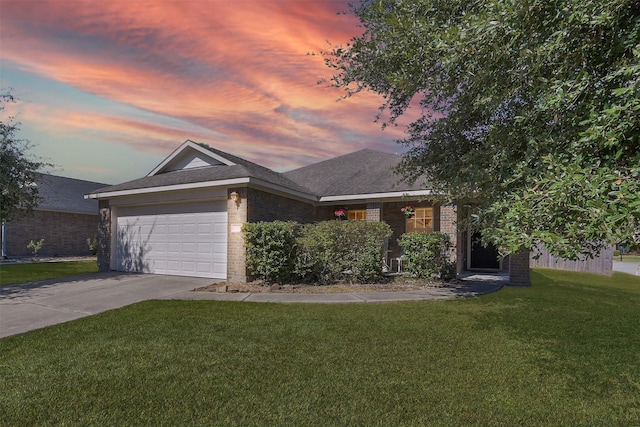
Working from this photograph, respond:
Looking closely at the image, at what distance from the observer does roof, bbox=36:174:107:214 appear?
2244 centimetres

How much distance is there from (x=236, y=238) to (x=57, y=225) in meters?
19.4

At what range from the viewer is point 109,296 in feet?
27.8

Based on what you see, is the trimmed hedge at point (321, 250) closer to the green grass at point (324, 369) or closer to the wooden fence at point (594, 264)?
the green grass at point (324, 369)

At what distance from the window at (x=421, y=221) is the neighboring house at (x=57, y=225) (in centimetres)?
2111

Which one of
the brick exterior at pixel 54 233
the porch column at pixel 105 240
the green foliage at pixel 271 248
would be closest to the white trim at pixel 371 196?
the green foliage at pixel 271 248

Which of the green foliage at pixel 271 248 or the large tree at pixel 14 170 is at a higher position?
the large tree at pixel 14 170

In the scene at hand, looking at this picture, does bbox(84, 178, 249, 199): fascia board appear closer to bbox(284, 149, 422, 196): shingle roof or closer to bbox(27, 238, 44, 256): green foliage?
bbox(284, 149, 422, 196): shingle roof

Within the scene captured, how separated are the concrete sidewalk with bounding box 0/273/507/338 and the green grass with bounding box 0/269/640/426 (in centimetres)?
86

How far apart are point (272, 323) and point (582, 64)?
549cm

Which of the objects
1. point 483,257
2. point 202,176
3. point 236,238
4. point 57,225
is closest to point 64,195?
point 57,225

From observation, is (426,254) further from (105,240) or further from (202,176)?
(105,240)

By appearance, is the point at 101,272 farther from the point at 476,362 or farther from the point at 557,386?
the point at 557,386

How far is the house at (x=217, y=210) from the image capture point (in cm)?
1088

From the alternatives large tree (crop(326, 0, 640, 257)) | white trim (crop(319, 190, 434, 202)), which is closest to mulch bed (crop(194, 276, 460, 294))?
white trim (crop(319, 190, 434, 202))
